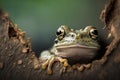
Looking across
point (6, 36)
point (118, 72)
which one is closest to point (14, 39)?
point (6, 36)

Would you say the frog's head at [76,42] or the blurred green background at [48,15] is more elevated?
the blurred green background at [48,15]

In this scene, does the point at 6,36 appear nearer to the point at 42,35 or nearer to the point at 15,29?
the point at 15,29

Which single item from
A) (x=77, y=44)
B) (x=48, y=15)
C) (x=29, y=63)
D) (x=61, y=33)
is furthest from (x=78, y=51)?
(x=48, y=15)

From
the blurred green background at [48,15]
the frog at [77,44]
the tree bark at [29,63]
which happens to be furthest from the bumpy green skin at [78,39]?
the blurred green background at [48,15]

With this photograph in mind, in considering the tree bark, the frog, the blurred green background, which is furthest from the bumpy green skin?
the blurred green background

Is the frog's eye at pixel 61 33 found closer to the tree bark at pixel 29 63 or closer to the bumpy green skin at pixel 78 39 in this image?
the bumpy green skin at pixel 78 39

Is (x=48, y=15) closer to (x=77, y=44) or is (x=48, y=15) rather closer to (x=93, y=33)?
(x=93, y=33)
